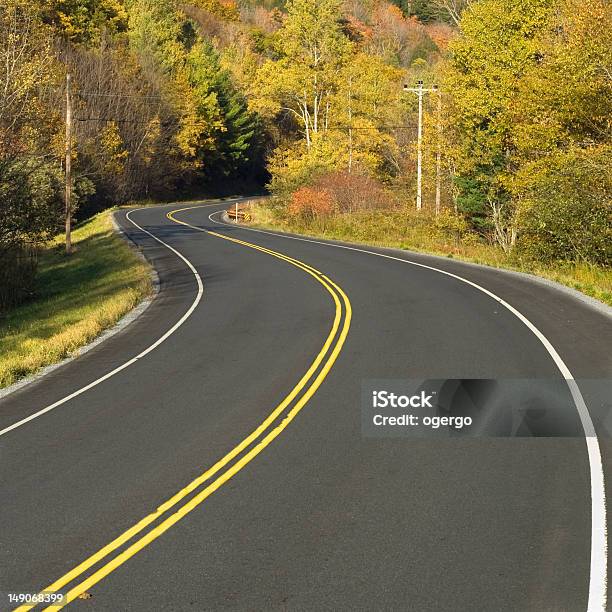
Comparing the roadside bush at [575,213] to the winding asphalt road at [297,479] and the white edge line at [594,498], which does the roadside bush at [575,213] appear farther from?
the white edge line at [594,498]

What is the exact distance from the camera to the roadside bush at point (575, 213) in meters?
24.0

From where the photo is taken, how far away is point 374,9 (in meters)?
156

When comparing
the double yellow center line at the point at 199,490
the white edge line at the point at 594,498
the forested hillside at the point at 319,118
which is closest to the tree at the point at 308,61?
the forested hillside at the point at 319,118

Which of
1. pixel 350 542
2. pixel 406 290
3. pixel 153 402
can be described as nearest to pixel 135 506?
pixel 350 542

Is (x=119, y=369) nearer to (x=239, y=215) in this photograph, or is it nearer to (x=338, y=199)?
(x=338, y=199)

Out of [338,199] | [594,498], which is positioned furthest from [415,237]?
[594,498]

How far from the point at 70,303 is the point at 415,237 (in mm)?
20585

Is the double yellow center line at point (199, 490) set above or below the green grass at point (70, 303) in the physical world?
above

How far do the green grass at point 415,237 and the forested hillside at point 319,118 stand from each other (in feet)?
2.18

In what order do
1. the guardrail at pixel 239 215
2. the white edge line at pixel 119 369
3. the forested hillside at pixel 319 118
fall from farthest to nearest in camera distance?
the guardrail at pixel 239 215
the forested hillside at pixel 319 118
the white edge line at pixel 119 369

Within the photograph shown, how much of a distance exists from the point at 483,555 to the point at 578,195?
2044 cm

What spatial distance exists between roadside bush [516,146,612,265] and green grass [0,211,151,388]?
13.0 metres

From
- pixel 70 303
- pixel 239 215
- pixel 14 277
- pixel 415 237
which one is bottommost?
pixel 239 215

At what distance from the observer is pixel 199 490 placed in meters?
8.16
